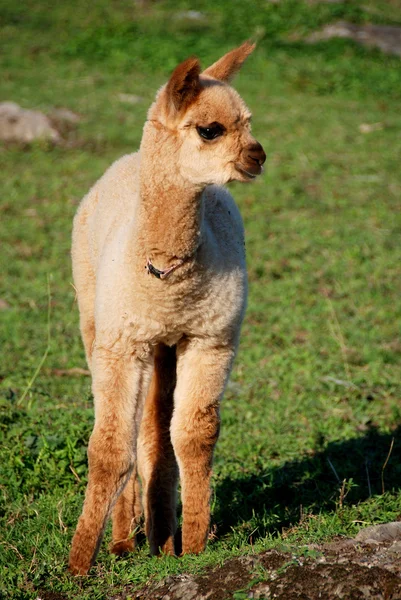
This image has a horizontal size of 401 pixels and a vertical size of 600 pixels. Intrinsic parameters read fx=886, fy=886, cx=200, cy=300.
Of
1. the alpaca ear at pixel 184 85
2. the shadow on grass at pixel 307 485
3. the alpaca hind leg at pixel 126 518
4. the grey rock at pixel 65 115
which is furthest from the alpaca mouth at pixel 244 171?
the grey rock at pixel 65 115

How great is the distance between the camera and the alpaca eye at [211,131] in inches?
158

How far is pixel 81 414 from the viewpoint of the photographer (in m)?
6.09

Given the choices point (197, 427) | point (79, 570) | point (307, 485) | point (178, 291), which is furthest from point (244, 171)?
point (307, 485)

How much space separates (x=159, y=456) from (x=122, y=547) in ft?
1.75

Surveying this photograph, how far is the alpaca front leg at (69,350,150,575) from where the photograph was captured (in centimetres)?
432

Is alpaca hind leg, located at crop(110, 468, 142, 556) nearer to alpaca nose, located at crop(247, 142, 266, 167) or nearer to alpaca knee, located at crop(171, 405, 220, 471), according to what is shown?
alpaca knee, located at crop(171, 405, 220, 471)

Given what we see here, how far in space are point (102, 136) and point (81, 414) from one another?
8159mm

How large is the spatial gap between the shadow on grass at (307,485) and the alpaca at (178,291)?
613 mm

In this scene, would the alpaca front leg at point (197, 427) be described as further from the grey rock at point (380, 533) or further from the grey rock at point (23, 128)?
the grey rock at point (23, 128)

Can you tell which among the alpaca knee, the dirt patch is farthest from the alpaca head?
the dirt patch

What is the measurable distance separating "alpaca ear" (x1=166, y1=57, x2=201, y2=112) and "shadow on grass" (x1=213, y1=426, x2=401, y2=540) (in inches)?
91.2

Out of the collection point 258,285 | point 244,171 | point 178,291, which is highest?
point 244,171

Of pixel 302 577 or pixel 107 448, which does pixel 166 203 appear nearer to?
pixel 107 448

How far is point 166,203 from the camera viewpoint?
4.20 m
